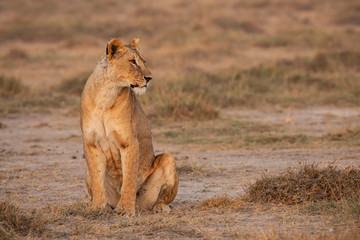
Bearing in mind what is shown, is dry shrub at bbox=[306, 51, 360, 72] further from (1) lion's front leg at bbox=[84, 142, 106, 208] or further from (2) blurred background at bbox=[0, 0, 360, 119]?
(1) lion's front leg at bbox=[84, 142, 106, 208]

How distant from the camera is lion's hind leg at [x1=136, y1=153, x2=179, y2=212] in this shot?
5820mm

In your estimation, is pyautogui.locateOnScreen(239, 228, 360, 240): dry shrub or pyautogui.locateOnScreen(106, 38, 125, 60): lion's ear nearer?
pyautogui.locateOnScreen(239, 228, 360, 240): dry shrub

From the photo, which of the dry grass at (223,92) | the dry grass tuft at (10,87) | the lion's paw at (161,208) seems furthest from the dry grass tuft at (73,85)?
the lion's paw at (161,208)

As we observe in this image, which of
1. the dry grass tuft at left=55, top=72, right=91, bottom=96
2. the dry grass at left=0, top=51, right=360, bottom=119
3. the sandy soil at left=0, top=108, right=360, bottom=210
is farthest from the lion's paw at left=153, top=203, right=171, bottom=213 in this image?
the dry grass tuft at left=55, top=72, right=91, bottom=96

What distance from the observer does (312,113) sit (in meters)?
12.4

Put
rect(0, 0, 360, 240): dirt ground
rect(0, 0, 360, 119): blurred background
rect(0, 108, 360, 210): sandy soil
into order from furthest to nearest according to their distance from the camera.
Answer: rect(0, 0, 360, 119): blurred background < rect(0, 108, 360, 210): sandy soil < rect(0, 0, 360, 240): dirt ground

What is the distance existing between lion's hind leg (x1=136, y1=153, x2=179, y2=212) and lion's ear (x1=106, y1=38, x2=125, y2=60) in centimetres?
108

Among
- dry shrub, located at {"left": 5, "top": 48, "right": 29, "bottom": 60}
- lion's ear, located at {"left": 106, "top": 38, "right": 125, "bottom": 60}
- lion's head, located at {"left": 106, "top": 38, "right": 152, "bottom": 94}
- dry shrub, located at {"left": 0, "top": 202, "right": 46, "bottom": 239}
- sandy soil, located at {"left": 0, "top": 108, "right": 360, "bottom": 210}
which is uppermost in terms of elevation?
lion's ear, located at {"left": 106, "top": 38, "right": 125, "bottom": 60}

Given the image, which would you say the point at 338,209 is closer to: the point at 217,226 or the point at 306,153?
the point at 217,226

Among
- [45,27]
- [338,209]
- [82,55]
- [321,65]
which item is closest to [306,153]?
[338,209]

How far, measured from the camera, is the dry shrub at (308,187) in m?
5.87

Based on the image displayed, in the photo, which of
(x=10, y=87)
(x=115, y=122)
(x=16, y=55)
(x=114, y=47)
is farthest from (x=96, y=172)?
(x=16, y=55)

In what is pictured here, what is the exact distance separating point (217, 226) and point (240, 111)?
25.2 ft

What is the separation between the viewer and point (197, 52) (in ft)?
68.5
